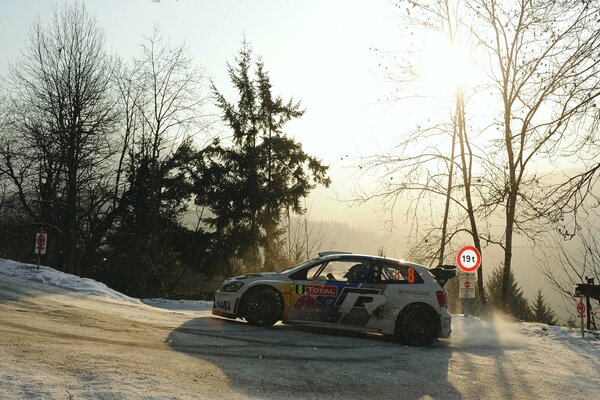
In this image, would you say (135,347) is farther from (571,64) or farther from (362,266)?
(571,64)

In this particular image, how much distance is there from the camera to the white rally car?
1092 cm

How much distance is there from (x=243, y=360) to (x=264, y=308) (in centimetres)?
314

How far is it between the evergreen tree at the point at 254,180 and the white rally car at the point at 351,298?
22.9m

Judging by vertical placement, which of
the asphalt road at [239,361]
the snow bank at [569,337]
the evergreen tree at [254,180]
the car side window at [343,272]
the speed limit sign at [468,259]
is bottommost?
the asphalt road at [239,361]

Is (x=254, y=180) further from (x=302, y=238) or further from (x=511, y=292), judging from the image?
(x=511, y=292)

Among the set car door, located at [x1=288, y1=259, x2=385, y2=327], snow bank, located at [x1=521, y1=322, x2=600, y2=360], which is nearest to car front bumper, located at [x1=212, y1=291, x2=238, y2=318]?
car door, located at [x1=288, y1=259, x2=385, y2=327]

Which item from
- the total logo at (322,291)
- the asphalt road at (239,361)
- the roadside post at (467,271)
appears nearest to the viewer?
the asphalt road at (239,361)

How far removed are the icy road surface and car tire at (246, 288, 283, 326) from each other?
332 mm

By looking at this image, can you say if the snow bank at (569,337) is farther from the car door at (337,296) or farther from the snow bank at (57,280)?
the snow bank at (57,280)

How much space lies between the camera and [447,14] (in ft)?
74.1

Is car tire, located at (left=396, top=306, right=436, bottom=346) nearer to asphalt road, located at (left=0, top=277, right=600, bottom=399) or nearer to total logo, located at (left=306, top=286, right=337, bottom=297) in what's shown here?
asphalt road, located at (left=0, top=277, right=600, bottom=399)

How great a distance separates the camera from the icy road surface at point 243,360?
630cm

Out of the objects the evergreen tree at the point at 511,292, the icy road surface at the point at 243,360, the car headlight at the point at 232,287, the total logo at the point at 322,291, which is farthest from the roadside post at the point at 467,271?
the evergreen tree at the point at 511,292

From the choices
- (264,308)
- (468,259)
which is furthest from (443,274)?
(264,308)
